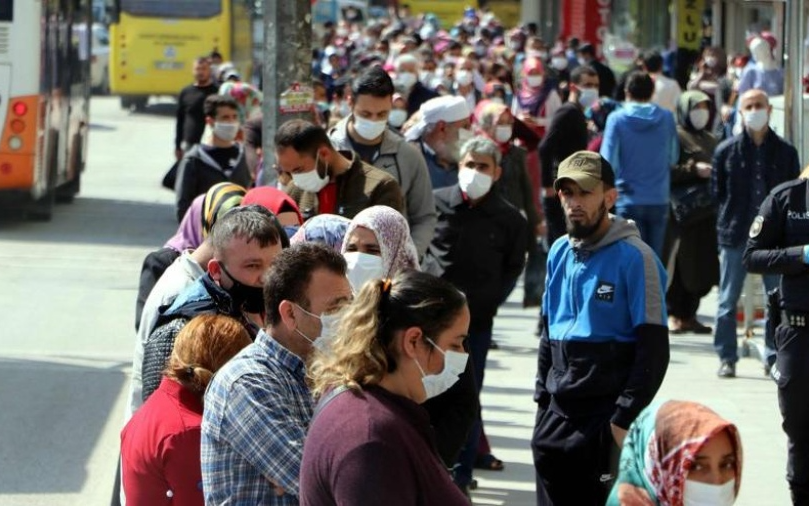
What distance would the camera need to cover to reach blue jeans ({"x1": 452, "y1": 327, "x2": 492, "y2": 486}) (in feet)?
26.8

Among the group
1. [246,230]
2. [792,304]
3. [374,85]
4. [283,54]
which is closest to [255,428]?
[246,230]

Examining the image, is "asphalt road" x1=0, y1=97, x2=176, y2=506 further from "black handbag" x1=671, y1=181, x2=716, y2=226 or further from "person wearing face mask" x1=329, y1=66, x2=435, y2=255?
"black handbag" x1=671, y1=181, x2=716, y2=226

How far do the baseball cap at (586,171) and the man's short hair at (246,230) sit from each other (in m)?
1.29

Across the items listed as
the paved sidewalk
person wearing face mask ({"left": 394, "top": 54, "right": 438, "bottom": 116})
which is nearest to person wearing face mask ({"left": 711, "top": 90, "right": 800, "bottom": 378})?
the paved sidewalk

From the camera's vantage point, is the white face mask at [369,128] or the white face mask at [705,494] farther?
the white face mask at [369,128]

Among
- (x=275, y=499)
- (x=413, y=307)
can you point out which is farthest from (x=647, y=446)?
(x=275, y=499)

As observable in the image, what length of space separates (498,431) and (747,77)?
996 centimetres

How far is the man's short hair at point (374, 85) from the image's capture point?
868 cm

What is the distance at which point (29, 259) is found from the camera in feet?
53.5

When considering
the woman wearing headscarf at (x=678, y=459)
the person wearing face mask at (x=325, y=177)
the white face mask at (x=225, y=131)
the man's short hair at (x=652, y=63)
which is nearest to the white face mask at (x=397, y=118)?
the white face mask at (x=225, y=131)

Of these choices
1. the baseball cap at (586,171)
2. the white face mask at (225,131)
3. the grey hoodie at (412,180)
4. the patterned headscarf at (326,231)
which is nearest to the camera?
the patterned headscarf at (326,231)

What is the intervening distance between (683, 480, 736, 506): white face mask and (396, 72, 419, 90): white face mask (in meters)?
13.9

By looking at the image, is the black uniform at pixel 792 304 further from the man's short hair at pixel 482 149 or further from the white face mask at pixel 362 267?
the white face mask at pixel 362 267

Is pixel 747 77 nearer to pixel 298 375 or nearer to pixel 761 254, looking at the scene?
pixel 761 254
